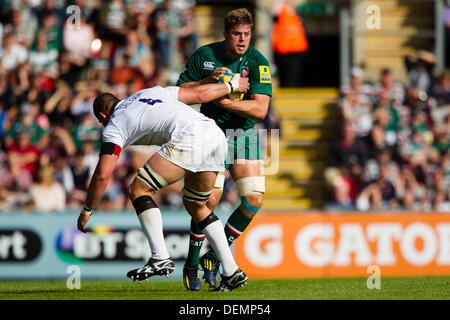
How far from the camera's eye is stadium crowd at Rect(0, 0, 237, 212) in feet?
52.5

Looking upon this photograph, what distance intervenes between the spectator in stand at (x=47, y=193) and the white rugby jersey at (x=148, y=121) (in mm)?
6937

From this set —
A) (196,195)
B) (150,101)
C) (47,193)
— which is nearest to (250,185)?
(196,195)

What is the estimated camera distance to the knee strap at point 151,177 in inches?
349

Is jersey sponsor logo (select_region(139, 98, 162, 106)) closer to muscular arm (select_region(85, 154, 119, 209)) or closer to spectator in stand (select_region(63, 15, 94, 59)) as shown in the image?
muscular arm (select_region(85, 154, 119, 209))

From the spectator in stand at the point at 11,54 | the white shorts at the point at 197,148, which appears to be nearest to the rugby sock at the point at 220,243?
the white shorts at the point at 197,148

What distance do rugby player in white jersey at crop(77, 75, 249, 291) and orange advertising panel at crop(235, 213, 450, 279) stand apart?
5408mm

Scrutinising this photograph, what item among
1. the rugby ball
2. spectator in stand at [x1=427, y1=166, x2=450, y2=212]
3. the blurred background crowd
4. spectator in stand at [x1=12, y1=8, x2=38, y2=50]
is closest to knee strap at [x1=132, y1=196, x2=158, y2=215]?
Answer: the rugby ball

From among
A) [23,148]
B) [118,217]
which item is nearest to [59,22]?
[23,148]

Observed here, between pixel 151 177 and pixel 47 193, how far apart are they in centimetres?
713

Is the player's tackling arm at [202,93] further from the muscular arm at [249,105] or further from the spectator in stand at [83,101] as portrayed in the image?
the spectator in stand at [83,101]

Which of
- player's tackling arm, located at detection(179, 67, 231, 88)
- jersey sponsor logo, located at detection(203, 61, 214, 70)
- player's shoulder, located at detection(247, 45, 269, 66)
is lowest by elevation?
player's tackling arm, located at detection(179, 67, 231, 88)

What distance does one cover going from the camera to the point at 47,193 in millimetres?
15641

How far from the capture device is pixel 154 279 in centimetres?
1320
